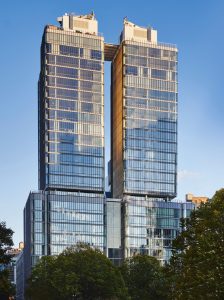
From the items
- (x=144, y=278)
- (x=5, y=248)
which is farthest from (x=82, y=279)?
(x=5, y=248)

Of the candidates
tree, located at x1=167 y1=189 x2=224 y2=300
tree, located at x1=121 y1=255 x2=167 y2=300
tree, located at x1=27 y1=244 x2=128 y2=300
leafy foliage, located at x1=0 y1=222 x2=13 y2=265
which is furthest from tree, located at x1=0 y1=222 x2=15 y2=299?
tree, located at x1=121 y1=255 x2=167 y2=300

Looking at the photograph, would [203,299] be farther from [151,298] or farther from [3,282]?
[151,298]

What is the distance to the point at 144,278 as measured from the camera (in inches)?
5157

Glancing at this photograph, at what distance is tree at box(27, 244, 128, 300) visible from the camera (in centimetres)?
12525

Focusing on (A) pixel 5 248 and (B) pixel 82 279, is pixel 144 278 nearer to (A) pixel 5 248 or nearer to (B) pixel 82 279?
(B) pixel 82 279

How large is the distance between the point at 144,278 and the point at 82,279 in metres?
13.4

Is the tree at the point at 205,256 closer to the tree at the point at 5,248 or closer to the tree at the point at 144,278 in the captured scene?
the tree at the point at 5,248

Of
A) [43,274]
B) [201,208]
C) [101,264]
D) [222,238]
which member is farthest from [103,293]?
[222,238]

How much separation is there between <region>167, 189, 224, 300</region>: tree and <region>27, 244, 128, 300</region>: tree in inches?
2152

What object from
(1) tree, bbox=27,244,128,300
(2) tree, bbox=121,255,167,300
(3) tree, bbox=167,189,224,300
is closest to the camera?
(3) tree, bbox=167,189,224,300

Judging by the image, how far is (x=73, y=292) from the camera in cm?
12438

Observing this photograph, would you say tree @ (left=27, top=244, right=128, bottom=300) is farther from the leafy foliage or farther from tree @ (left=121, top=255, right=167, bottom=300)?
the leafy foliage

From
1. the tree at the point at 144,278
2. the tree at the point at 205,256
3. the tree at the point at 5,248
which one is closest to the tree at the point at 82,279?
the tree at the point at 144,278

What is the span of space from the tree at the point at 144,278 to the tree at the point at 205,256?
54.0m
